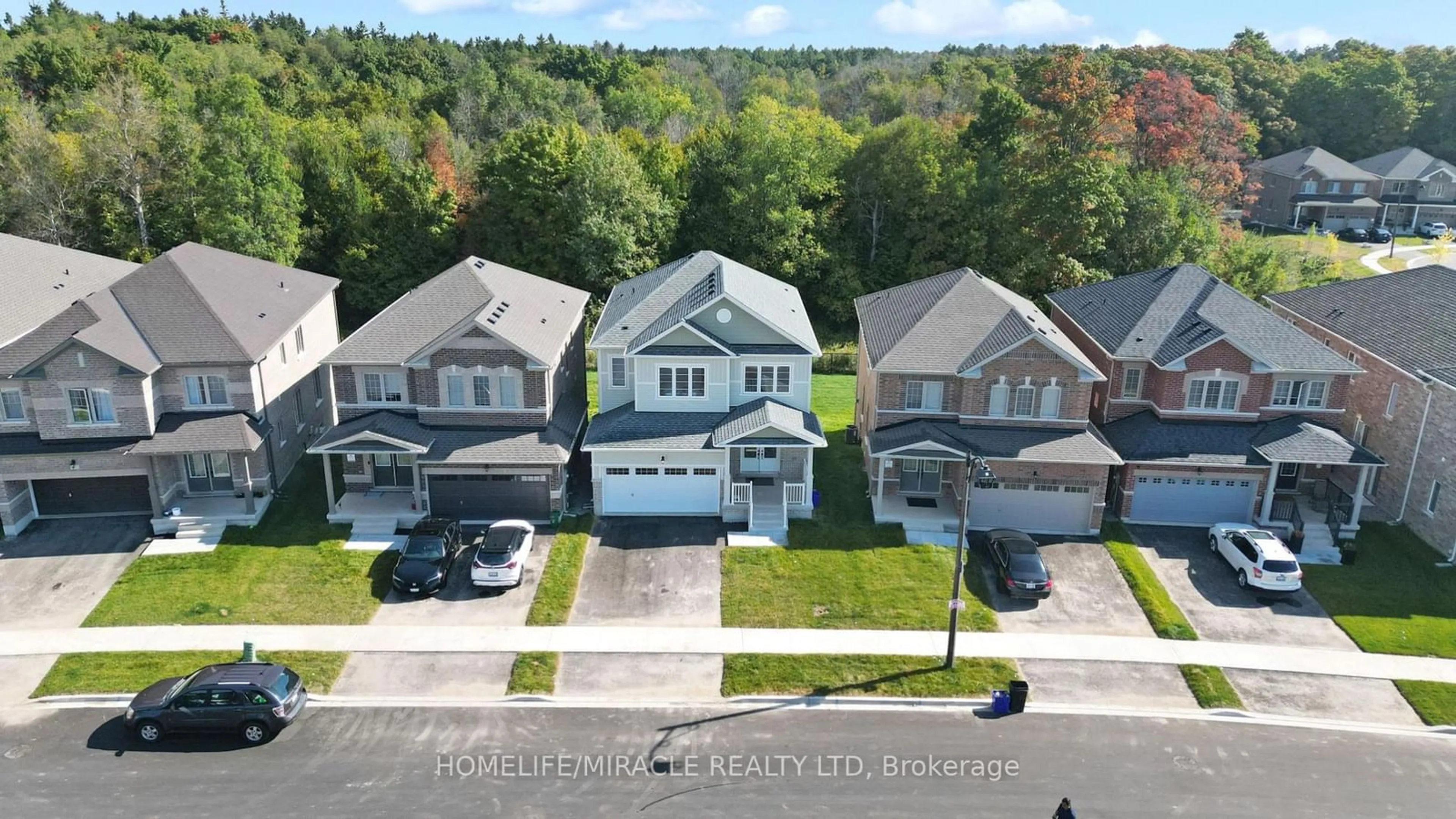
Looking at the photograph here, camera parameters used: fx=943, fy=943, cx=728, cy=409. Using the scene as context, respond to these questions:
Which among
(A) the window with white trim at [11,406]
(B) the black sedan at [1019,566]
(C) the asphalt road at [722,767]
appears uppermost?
(A) the window with white trim at [11,406]

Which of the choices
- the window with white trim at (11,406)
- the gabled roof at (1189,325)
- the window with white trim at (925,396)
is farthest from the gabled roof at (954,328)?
the window with white trim at (11,406)

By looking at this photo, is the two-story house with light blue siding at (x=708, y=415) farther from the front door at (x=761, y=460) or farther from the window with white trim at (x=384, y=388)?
the window with white trim at (x=384, y=388)

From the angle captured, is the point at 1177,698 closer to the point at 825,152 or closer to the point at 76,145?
the point at 825,152

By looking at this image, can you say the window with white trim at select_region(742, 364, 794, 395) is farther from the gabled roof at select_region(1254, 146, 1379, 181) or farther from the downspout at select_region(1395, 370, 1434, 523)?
the gabled roof at select_region(1254, 146, 1379, 181)

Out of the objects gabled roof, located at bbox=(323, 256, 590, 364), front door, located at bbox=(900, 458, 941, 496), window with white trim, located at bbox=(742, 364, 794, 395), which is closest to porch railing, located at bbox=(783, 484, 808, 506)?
window with white trim, located at bbox=(742, 364, 794, 395)

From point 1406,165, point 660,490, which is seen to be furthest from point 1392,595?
point 1406,165

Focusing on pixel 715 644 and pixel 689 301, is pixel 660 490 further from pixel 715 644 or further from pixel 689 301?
pixel 715 644

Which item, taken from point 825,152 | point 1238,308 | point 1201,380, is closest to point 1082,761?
→ point 1201,380
